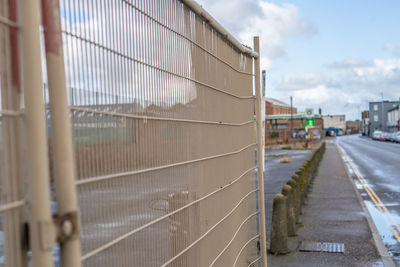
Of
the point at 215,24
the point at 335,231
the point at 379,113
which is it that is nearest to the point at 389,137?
the point at 379,113

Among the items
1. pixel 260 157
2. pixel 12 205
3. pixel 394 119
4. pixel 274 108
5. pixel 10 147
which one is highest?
pixel 274 108

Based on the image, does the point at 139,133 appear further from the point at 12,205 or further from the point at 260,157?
the point at 260,157

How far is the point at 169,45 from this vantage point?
99.9 inches

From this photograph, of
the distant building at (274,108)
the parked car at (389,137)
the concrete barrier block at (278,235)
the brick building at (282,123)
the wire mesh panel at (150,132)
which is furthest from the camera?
the distant building at (274,108)

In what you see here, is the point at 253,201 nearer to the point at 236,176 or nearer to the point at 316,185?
the point at 236,176

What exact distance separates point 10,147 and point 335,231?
8.23m

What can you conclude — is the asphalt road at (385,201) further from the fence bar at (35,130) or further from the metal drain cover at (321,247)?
the fence bar at (35,130)

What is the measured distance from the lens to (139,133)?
2.11 metres

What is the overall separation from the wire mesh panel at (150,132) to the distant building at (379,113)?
128640 millimetres

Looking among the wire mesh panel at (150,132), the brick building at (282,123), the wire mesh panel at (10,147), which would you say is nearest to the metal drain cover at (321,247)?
the wire mesh panel at (150,132)

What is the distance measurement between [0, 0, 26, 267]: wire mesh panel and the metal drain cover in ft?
21.2

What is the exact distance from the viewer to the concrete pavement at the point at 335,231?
270 inches

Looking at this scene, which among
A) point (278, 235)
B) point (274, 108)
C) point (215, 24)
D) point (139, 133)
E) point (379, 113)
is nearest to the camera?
point (139, 133)

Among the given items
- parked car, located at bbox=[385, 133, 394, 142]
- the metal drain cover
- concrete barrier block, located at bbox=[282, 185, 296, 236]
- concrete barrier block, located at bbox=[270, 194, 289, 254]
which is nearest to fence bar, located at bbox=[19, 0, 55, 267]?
concrete barrier block, located at bbox=[270, 194, 289, 254]
